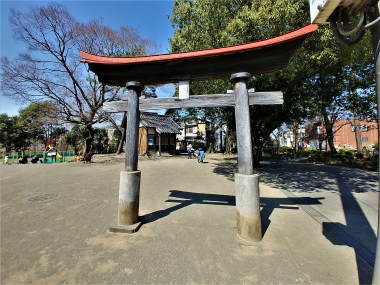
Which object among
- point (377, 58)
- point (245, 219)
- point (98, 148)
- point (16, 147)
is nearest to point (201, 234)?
point (245, 219)

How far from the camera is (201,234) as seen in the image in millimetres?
3734

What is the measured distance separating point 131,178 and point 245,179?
94.5 inches

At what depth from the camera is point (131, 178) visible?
4004mm

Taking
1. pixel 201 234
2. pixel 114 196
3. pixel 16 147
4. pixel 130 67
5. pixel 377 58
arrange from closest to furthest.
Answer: pixel 377 58 → pixel 201 234 → pixel 130 67 → pixel 114 196 → pixel 16 147

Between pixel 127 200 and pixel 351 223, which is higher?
pixel 127 200

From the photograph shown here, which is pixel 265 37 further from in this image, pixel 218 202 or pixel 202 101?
pixel 218 202

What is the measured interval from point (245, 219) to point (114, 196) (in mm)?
4707

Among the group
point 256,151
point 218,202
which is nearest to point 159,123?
point 256,151

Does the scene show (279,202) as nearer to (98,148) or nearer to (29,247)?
(29,247)

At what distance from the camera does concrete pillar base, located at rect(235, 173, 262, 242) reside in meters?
3.43

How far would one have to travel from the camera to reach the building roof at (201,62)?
3.47 meters

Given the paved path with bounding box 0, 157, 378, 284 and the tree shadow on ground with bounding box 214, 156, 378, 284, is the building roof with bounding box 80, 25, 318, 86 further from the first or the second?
the tree shadow on ground with bounding box 214, 156, 378, 284

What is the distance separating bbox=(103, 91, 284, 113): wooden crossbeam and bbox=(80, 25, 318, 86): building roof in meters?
0.52

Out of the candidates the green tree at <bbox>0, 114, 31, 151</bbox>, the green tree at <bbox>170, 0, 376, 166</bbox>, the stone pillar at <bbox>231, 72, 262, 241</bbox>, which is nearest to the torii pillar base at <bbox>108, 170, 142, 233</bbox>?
the stone pillar at <bbox>231, 72, 262, 241</bbox>
